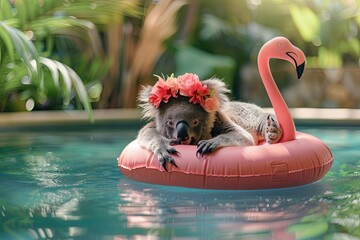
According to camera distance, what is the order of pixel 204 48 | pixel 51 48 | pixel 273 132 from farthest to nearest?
pixel 204 48 → pixel 51 48 → pixel 273 132

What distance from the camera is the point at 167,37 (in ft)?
38.9

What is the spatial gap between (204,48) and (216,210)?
372 inches

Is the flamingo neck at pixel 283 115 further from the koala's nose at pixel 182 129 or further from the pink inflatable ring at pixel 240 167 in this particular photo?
the koala's nose at pixel 182 129

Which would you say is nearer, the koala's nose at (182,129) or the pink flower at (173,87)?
the koala's nose at (182,129)

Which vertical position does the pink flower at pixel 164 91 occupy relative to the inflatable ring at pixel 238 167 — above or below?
above

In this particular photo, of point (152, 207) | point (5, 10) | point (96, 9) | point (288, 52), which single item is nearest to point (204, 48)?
point (96, 9)

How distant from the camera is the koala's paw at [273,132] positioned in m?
4.76

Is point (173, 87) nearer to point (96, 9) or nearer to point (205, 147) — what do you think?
point (205, 147)

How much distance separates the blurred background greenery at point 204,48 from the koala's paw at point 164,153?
5041 mm

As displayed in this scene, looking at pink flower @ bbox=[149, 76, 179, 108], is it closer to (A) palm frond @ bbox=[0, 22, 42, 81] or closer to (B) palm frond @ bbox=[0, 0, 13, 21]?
(A) palm frond @ bbox=[0, 22, 42, 81]

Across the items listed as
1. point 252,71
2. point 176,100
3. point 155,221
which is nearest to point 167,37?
point 252,71

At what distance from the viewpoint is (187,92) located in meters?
4.44

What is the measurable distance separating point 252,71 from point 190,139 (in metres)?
8.59

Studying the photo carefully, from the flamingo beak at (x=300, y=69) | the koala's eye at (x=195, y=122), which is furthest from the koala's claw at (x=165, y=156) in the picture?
the flamingo beak at (x=300, y=69)
